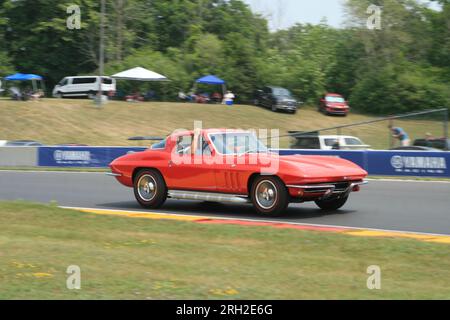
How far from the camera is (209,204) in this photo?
13.9 metres

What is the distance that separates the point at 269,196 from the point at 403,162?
1065 centimetres

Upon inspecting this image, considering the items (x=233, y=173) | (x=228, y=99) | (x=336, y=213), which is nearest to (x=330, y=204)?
(x=336, y=213)

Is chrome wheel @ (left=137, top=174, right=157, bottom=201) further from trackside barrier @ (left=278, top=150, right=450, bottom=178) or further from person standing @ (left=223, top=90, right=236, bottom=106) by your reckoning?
person standing @ (left=223, top=90, right=236, bottom=106)

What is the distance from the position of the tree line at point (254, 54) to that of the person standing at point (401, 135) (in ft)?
105

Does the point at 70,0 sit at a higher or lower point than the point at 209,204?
higher

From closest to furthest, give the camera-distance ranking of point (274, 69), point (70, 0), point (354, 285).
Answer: point (354, 285) < point (274, 69) < point (70, 0)

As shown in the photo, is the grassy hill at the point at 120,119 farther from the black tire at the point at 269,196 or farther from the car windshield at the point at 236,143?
the black tire at the point at 269,196

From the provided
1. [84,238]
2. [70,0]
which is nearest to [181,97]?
[70,0]

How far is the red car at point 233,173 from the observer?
1158 cm

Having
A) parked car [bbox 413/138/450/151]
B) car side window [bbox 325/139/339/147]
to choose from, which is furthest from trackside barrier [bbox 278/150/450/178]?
car side window [bbox 325/139/339/147]

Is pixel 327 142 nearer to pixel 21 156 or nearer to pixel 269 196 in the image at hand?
pixel 21 156

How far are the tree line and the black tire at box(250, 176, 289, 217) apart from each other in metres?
43.6
